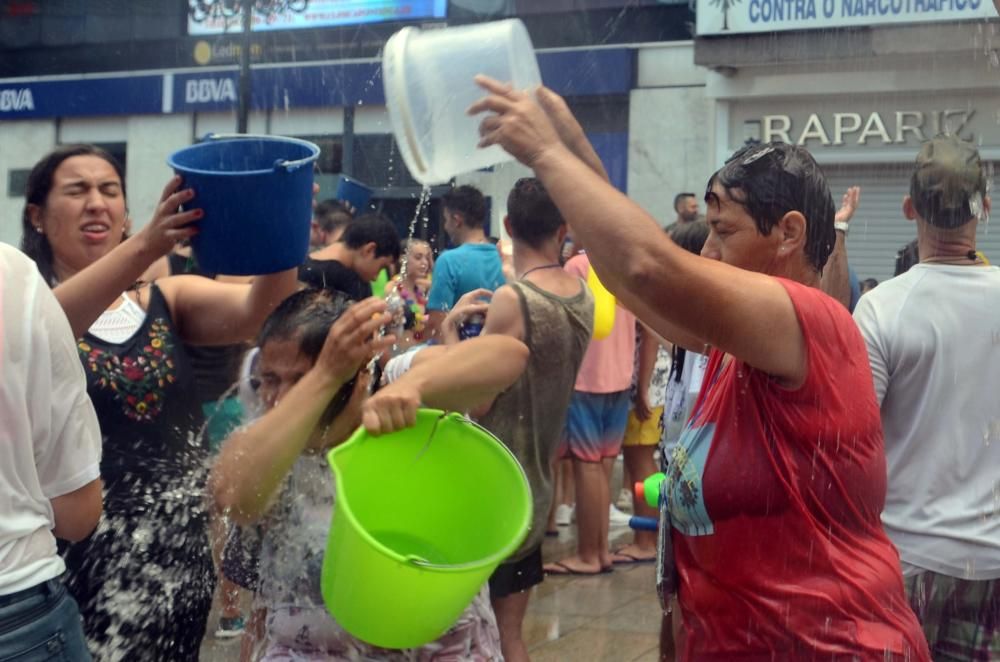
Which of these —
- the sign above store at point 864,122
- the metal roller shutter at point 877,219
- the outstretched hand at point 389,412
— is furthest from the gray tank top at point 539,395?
the metal roller shutter at point 877,219

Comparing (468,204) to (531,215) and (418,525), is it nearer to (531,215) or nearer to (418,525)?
(531,215)

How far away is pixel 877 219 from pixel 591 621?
10811 mm

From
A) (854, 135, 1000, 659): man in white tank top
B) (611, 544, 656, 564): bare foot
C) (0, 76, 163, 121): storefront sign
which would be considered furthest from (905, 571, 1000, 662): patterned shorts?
(0, 76, 163, 121): storefront sign

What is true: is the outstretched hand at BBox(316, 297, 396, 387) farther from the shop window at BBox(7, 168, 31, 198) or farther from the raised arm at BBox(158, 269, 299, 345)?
the shop window at BBox(7, 168, 31, 198)

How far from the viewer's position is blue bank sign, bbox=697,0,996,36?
586 inches

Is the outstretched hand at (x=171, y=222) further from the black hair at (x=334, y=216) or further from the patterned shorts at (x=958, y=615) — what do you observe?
the black hair at (x=334, y=216)

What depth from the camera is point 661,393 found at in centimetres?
776

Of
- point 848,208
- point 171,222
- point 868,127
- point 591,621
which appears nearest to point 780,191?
point 171,222

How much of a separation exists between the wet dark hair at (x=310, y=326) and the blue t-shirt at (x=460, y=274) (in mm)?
3241

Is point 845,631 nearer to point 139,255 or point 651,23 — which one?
point 139,255

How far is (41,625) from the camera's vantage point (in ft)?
7.55

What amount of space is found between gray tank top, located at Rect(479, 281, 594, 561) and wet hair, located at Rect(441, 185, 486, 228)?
5.47 ft

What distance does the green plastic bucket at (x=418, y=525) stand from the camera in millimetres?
2148

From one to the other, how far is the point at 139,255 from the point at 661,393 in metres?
5.25
